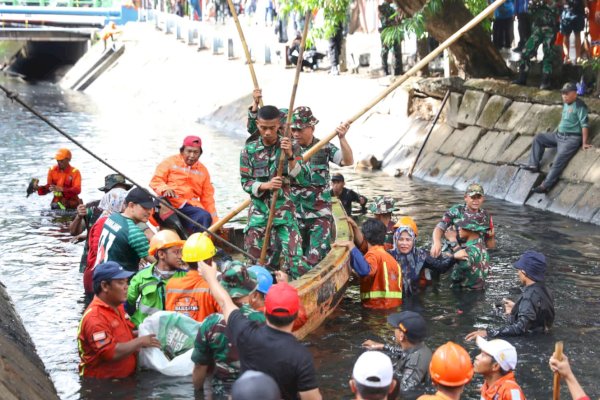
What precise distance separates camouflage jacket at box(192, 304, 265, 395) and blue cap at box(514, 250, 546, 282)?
10.8 ft

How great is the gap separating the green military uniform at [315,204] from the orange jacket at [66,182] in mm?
6123

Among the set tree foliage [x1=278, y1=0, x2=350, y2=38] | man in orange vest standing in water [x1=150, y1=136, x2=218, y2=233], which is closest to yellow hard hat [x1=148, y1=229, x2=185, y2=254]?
man in orange vest standing in water [x1=150, y1=136, x2=218, y2=233]

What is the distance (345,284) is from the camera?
11289mm

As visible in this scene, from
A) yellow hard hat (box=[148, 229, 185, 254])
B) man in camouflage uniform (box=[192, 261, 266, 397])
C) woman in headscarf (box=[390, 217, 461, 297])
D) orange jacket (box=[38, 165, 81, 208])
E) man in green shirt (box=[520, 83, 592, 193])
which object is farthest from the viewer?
man in green shirt (box=[520, 83, 592, 193])

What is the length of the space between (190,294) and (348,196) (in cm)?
662

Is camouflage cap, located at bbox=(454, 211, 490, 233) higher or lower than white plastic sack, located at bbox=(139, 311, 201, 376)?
higher

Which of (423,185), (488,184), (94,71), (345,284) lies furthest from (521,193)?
(94,71)

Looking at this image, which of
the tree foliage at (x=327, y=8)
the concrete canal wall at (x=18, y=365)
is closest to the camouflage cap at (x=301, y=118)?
the concrete canal wall at (x=18, y=365)

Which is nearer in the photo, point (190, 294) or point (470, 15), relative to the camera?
point (190, 294)

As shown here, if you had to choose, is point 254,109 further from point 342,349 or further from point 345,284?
point 342,349

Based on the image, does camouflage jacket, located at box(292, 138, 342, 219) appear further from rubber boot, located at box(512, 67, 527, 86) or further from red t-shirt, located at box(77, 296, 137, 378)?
rubber boot, located at box(512, 67, 527, 86)

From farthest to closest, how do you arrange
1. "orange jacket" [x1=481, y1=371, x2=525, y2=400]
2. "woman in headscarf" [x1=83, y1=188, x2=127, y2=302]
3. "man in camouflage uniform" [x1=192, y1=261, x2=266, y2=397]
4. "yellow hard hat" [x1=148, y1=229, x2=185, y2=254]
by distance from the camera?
"woman in headscarf" [x1=83, y1=188, x2=127, y2=302], "yellow hard hat" [x1=148, y1=229, x2=185, y2=254], "man in camouflage uniform" [x1=192, y1=261, x2=266, y2=397], "orange jacket" [x1=481, y1=371, x2=525, y2=400]

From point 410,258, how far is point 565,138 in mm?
6592

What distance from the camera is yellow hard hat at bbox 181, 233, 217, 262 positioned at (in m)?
8.38
